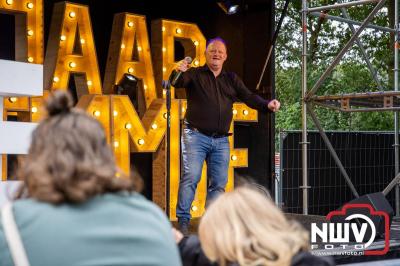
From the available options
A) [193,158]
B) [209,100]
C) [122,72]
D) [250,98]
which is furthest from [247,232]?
[122,72]

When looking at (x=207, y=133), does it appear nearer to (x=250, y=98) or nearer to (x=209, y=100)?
(x=209, y=100)

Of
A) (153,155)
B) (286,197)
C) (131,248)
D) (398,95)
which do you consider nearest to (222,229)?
(131,248)

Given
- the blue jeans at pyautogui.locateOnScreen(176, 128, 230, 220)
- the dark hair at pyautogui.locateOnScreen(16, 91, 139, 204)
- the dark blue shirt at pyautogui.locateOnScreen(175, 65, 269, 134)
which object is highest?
the dark blue shirt at pyautogui.locateOnScreen(175, 65, 269, 134)

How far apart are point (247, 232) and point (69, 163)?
452 millimetres

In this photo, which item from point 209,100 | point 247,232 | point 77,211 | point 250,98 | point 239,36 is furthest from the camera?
point 239,36

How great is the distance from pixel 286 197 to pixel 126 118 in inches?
123

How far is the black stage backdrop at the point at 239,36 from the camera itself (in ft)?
24.1

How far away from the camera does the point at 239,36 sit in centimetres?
764

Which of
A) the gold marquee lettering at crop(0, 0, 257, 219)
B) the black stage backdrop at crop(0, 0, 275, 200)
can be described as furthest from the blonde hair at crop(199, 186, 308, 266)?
the black stage backdrop at crop(0, 0, 275, 200)

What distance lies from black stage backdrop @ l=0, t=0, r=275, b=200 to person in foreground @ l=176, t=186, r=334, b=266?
5.67 metres

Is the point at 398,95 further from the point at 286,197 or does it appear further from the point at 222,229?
the point at 222,229

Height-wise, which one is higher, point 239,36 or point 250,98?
point 239,36

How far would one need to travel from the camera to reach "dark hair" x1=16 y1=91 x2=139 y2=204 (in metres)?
1.51

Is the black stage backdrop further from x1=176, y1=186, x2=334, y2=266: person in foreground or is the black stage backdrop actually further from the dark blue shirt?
x1=176, y1=186, x2=334, y2=266: person in foreground
